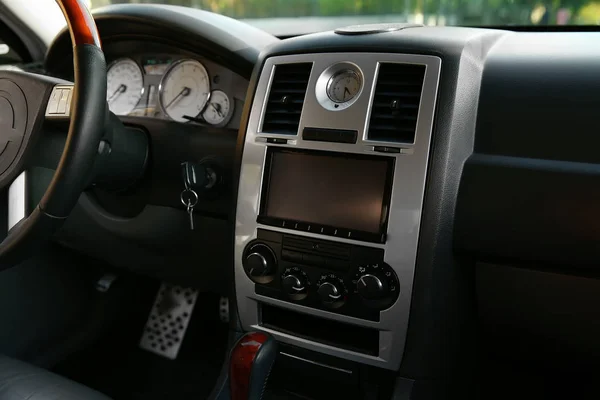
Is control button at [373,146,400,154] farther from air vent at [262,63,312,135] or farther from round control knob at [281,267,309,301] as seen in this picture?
round control knob at [281,267,309,301]

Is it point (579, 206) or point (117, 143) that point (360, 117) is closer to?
point (579, 206)

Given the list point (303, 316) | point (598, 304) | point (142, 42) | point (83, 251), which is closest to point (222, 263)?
point (303, 316)

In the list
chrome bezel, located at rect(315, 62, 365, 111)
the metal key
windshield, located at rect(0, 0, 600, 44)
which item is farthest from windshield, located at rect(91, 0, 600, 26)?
the metal key

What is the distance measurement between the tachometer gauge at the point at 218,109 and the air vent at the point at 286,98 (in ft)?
1.00

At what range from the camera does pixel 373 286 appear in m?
1.10

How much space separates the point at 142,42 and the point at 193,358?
988 mm

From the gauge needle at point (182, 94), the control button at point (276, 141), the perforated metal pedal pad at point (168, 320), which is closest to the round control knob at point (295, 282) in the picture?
the control button at point (276, 141)

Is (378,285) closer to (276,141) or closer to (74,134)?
(276,141)

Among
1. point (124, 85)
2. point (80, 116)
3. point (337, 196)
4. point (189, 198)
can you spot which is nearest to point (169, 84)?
point (124, 85)

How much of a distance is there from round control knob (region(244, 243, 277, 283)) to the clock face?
12.7 inches

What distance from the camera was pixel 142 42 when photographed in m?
1.68

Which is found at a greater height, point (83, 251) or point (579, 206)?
point (579, 206)

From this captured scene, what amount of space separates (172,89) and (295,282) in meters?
0.72

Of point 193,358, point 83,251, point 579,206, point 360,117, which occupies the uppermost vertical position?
point 360,117
